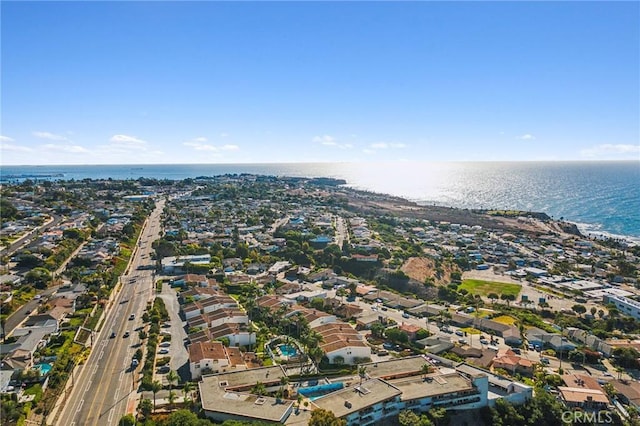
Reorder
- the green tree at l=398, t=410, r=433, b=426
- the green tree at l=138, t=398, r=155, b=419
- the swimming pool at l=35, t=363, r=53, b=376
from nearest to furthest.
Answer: the green tree at l=138, t=398, r=155, b=419 → the green tree at l=398, t=410, r=433, b=426 → the swimming pool at l=35, t=363, r=53, b=376

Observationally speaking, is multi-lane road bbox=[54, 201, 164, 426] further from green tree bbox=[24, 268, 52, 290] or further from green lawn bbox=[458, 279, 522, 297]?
green lawn bbox=[458, 279, 522, 297]

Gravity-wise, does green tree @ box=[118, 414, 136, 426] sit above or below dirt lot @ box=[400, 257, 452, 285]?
above

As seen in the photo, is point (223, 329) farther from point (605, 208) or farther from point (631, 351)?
point (605, 208)

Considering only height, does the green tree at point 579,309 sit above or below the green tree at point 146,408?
below

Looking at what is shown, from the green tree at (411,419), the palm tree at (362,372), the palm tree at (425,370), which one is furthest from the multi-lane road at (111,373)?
the palm tree at (425,370)

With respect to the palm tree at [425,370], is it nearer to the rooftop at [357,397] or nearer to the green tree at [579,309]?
the rooftop at [357,397]

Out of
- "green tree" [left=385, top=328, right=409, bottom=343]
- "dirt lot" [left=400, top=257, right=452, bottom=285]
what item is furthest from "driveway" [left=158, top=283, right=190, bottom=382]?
"dirt lot" [left=400, top=257, right=452, bottom=285]

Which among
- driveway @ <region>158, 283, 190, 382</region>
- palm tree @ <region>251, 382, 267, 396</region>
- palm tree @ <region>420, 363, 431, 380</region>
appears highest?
palm tree @ <region>251, 382, 267, 396</region>
